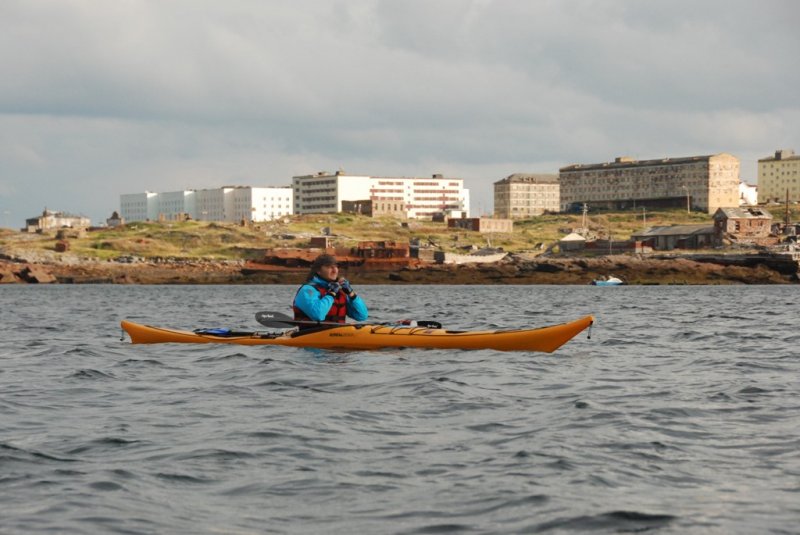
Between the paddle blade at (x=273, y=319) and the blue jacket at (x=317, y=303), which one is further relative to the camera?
the paddle blade at (x=273, y=319)

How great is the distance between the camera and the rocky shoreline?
104m

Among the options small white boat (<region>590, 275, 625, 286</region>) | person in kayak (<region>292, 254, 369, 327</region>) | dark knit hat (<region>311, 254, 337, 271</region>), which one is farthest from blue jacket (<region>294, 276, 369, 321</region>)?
small white boat (<region>590, 275, 625, 286</region>)

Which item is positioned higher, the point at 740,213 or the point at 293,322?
the point at 740,213

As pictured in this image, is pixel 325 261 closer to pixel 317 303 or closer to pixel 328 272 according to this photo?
pixel 328 272

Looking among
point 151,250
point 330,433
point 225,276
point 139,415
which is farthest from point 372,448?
point 151,250

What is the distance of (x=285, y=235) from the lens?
164m

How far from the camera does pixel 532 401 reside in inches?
591

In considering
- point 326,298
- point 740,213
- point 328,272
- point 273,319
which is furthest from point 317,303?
point 740,213

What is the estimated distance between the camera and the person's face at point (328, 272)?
2084 centimetres

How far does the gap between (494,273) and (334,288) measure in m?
91.1

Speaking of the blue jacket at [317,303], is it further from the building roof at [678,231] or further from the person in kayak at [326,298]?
the building roof at [678,231]

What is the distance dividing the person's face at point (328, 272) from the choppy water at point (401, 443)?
1.67 m

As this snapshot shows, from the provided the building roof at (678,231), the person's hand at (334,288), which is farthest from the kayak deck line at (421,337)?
the building roof at (678,231)

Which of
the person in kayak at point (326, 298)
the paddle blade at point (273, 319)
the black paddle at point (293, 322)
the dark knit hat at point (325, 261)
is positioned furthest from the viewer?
the paddle blade at point (273, 319)
